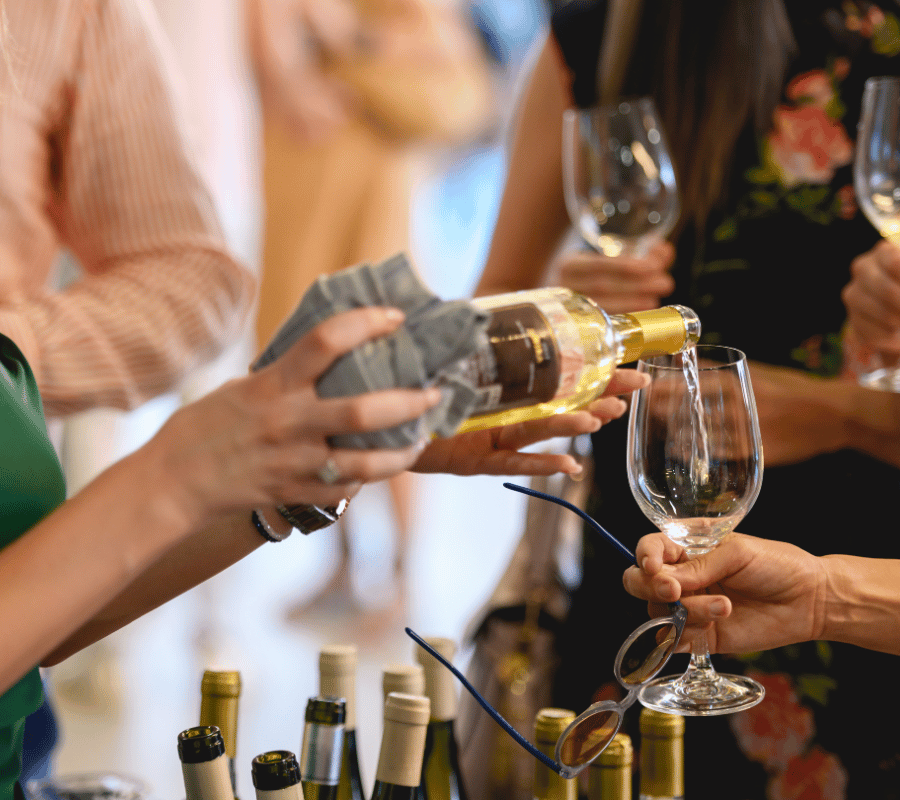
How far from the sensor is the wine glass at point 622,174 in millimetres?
1247

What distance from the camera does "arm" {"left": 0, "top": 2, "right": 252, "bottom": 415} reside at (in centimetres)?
114

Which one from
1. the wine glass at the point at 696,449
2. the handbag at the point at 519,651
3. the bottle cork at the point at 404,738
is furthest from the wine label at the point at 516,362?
the handbag at the point at 519,651

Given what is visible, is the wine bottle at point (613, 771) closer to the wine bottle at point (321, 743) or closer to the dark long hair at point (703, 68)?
the wine bottle at point (321, 743)

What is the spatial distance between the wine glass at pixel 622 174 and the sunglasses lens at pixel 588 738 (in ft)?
2.47

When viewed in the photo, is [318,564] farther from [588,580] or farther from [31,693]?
[31,693]

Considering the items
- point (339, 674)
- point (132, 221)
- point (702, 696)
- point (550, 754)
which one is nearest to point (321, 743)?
point (339, 674)

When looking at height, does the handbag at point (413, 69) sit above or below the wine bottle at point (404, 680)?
above

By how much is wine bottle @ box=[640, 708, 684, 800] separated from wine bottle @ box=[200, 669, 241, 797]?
11.5 inches

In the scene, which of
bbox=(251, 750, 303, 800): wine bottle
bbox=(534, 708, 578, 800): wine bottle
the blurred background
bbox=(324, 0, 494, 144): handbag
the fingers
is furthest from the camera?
bbox=(324, 0, 494, 144): handbag

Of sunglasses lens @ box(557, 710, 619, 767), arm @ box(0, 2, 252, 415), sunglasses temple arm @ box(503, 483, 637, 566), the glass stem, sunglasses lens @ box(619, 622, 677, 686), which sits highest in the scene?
arm @ box(0, 2, 252, 415)

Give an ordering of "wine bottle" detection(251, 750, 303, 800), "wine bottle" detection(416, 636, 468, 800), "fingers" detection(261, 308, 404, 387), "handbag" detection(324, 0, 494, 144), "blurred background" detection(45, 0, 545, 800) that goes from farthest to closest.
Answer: "handbag" detection(324, 0, 494, 144), "blurred background" detection(45, 0, 545, 800), "wine bottle" detection(416, 636, 468, 800), "wine bottle" detection(251, 750, 303, 800), "fingers" detection(261, 308, 404, 387)

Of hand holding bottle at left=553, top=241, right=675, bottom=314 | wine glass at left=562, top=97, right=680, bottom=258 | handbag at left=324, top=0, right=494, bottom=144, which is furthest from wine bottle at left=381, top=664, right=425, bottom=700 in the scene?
handbag at left=324, top=0, right=494, bottom=144

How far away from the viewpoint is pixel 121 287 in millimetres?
1164

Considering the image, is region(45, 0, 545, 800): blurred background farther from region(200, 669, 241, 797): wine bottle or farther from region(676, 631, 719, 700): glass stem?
region(676, 631, 719, 700): glass stem
